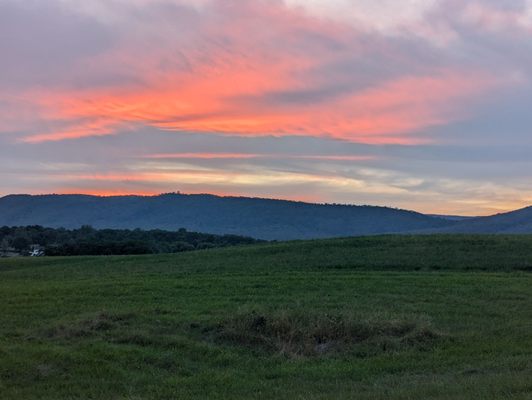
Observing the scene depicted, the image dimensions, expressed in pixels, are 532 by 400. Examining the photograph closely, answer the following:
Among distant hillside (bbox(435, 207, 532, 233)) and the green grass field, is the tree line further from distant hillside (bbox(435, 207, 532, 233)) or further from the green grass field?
distant hillside (bbox(435, 207, 532, 233))

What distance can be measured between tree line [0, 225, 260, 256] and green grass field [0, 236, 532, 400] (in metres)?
42.9

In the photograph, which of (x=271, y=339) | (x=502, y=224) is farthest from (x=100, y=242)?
(x=502, y=224)

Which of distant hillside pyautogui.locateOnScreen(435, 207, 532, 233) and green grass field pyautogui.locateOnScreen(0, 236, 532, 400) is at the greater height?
distant hillside pyautogui.locateOnScreen(435, 207, 532, 233)

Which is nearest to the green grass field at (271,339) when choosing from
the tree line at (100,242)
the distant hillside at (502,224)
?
the tree line at (100,242)

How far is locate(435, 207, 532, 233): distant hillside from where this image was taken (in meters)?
136

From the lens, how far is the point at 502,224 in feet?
477

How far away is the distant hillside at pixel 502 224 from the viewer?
445 ft

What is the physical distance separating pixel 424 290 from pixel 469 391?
13502mm

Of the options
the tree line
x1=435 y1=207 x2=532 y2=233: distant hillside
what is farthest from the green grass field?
x1=435 y1=207 x2=532 y2=233: distant hillside

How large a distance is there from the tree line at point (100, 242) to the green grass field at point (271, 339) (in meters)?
42.9

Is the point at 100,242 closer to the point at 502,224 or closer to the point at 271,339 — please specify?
the point at 271,339

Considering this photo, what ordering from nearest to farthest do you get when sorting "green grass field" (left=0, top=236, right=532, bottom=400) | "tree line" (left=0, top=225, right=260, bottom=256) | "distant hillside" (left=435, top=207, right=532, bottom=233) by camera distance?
"green grass field" (left=0, top=236, right=532, bottom=400)
"tree line" (left=0, top=225, right=260, bottom=256)
"distant hillside" (left=435, top=207, right=532, bottom=233)

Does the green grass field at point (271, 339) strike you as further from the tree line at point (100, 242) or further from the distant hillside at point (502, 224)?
the distant hillside at point (502, 224)

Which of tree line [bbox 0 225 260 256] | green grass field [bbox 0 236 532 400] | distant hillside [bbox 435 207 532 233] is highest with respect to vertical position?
distant hillside [bbox 435 207 532 233]
